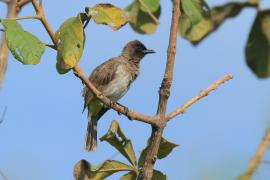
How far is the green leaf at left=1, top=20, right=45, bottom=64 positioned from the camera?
163cm

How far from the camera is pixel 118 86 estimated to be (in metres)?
6.80

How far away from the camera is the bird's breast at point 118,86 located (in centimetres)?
679

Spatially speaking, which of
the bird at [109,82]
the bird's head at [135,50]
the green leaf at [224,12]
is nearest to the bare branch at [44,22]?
the green leaf at [224,12]

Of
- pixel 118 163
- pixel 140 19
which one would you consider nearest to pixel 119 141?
pixel 118 163

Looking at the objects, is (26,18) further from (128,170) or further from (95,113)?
(95,113)

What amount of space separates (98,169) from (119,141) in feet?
0.53

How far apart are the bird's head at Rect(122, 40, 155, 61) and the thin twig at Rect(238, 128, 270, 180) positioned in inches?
263

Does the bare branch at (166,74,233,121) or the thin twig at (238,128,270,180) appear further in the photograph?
the bare branch at (166,74,233,121)

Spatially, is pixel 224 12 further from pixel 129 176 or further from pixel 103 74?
pixel 103 74

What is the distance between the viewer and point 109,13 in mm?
2031

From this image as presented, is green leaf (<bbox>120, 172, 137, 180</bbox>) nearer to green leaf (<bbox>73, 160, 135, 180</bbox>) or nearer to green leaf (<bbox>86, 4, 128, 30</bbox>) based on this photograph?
green leaf (<bbox>73, 160, 135, 180</bbox>)

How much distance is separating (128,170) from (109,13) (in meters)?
0.71

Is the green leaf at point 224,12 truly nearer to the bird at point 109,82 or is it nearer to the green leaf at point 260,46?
the green leaf at point 260,46

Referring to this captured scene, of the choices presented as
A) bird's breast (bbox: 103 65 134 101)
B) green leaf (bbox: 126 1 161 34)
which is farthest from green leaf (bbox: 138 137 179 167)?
bird's breast (bbox: 103 65 134 101)
